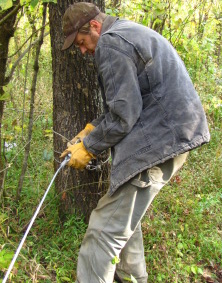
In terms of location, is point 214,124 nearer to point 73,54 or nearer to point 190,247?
point 190,247

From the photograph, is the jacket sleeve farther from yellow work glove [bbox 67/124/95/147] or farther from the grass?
the grass

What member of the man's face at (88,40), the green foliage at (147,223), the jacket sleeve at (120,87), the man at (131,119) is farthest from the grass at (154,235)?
the man's face at (88,40)

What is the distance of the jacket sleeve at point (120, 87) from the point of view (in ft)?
6.79

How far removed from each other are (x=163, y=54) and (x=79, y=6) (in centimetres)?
60

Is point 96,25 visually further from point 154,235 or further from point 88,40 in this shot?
point 154,235

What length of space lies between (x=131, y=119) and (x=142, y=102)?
15cm

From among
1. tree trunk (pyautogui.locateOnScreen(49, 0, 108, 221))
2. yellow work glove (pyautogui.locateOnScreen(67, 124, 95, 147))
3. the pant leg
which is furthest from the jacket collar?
the pant leg

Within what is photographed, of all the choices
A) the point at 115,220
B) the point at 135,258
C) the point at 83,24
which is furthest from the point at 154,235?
the point at 83,24

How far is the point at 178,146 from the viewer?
2.20 metres

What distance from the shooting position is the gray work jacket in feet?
6.87

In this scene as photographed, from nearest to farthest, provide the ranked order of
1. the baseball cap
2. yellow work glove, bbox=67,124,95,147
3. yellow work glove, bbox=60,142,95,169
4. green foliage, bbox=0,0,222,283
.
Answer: the baseball cap < yellow work glove, bbox=60,142,95,169 < yellow work glove, bbox=67,124,95,147 < green foliage, bbox=0,0,222,283

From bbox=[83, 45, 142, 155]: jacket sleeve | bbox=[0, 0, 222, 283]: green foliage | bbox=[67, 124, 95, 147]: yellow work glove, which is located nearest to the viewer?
bbox=[83, 45, 142, 155]: jacket sleeve

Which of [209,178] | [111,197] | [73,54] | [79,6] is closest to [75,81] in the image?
[73,54]

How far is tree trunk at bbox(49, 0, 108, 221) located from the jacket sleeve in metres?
0.57
